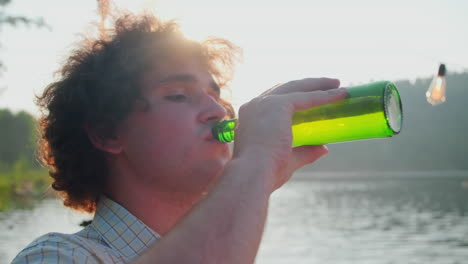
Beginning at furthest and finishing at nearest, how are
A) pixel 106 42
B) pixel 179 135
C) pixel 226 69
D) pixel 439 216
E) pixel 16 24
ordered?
pixel 439 216 → pixel 16 24 → pixel 226 69 → pixel 106 42 → pixel 179 135

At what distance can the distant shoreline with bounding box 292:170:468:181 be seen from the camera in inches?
3607

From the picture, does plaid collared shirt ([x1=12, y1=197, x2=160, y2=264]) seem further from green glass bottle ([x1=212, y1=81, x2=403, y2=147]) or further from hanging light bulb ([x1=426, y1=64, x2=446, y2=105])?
hanging light bulb ([x1=426, y1=64, x2=446, y2=105])

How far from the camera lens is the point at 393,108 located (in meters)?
1.54

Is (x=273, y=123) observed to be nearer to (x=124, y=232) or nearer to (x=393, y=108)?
(x=393, y=108)

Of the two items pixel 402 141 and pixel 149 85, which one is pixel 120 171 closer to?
pixel 149 85

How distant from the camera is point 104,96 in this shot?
195cm

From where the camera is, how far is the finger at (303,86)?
54.9 inches

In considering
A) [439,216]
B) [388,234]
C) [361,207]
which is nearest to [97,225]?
[388,234]

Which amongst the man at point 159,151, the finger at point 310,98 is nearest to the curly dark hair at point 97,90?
the man at point 159,151

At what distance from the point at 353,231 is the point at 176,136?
31.0 meters

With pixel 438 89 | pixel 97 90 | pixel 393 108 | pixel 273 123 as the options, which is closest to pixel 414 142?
pixel 438 89

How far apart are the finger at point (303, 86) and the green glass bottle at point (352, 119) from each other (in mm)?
99

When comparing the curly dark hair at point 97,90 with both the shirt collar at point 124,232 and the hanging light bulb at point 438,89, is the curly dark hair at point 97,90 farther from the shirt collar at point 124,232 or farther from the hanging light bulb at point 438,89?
the hanging light bulb at point 438,89

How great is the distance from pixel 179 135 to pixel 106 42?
678 mm
